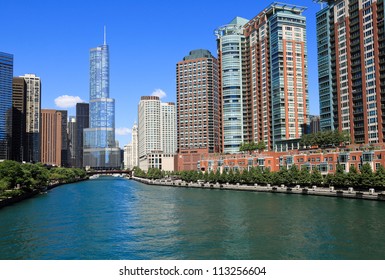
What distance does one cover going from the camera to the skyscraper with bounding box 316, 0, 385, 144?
132875mm

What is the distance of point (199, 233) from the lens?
2285 inches

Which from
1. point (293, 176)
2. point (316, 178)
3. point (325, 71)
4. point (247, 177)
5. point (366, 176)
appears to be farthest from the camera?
point (325, 71)

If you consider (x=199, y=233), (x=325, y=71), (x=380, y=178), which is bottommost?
(x=199, y=233)

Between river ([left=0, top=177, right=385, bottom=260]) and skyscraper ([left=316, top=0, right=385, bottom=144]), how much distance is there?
188ft

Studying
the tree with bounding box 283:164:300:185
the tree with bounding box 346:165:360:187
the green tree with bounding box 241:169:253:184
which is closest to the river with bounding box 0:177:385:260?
the tree with bounding box 346:165:360:187

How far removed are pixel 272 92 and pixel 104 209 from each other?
11766cm

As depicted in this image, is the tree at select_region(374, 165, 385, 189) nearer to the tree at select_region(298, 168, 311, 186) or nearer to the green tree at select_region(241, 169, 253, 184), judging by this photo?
the tree at select_region(298, 168, 311, 186)

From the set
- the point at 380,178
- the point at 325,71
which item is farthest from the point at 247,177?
the point at 380,178

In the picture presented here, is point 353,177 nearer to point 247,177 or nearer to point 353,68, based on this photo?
point 247,177

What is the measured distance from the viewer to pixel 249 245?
49.5 meters

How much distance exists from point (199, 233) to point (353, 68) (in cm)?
10820

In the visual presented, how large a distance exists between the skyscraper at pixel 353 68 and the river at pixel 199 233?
57.2 m

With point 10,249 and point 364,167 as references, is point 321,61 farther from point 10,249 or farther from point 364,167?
point 10,249

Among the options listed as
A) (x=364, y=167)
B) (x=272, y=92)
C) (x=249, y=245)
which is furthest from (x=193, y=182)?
(x=249, y=245)
